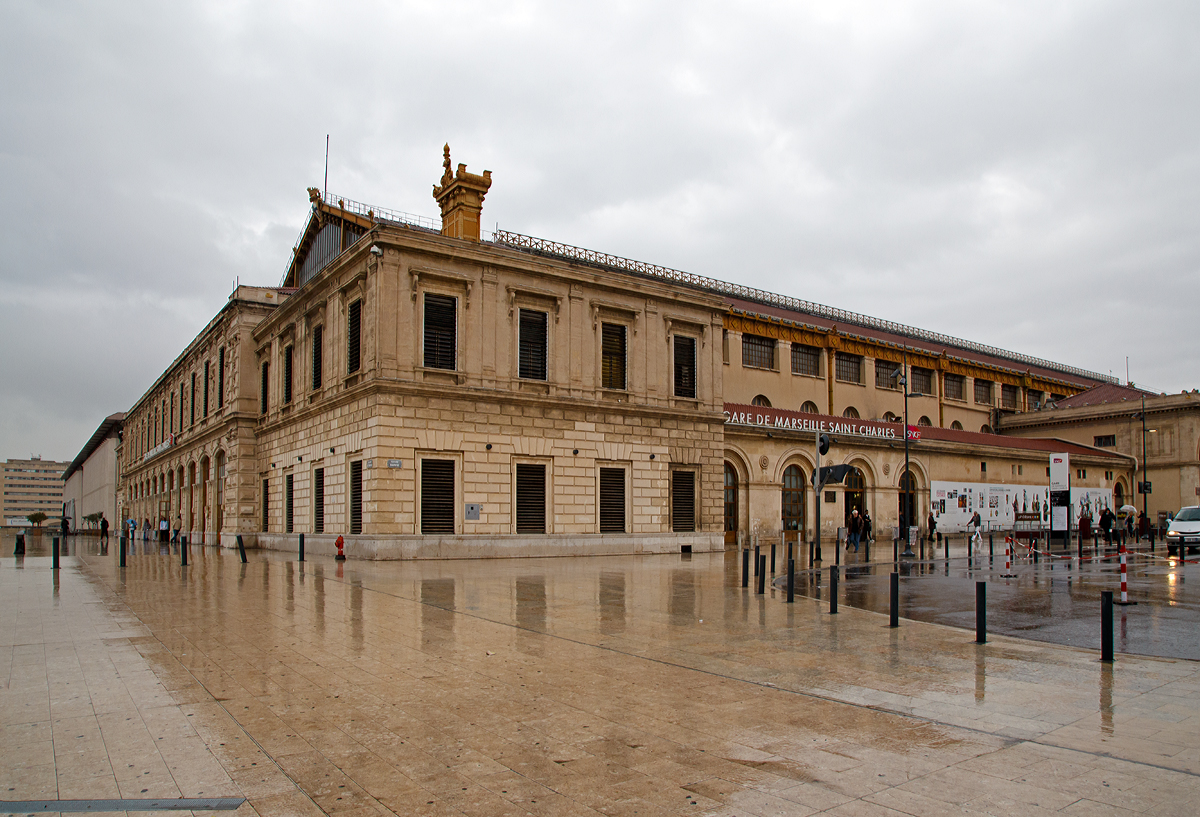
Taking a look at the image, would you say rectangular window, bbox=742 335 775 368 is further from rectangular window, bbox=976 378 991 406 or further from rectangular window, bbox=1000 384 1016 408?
rectangular window, bbox=1000 384 1016 408

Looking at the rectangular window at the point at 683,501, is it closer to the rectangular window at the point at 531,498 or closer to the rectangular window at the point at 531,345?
the rectangular window at the point at 531,498

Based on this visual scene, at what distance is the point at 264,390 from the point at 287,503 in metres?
7.57

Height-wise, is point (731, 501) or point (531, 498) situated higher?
point (531, 498)

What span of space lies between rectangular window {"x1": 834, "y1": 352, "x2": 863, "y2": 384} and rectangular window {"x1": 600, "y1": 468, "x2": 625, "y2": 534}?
2645cm

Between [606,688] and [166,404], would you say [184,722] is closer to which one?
[606,688]

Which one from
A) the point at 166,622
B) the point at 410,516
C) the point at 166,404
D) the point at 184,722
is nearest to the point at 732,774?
the point at 184,722

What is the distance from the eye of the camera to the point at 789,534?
1626 inches

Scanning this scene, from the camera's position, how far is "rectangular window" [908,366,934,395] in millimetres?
60031

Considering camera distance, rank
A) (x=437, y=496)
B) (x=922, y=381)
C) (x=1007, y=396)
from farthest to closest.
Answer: (x=1007, y=396) → (x=922, y=381) → (x=437, y=496)

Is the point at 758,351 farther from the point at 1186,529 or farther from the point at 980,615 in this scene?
the point at 980,615

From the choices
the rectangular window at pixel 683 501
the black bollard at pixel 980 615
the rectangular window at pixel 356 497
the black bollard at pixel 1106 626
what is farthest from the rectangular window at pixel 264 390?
the black bollard at pixel 1106 626

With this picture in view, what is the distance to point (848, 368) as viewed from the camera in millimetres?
55844

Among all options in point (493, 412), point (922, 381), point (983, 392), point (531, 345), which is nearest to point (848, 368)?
point (922, 381)

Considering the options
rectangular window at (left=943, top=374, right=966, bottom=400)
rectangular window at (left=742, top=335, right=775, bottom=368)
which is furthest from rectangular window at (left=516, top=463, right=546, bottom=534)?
rectangular window at (left=943, top=374, right=966, bottom=400)
